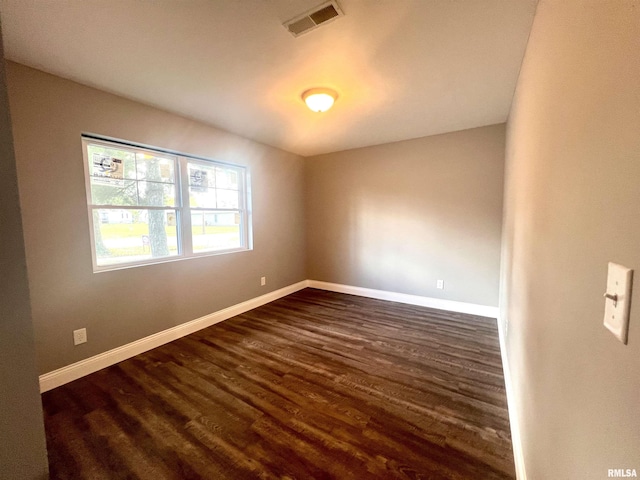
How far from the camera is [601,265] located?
0.53 m

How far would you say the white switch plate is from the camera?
0.43 meters

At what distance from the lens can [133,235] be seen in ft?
8.22

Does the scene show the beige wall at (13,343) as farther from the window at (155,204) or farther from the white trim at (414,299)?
the white trim at (414,299)

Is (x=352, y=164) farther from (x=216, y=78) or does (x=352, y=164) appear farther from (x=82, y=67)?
(x=82, y=67)

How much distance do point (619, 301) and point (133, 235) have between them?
10.4 feet

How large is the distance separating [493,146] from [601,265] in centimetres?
320

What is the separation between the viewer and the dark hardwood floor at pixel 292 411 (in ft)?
4.45

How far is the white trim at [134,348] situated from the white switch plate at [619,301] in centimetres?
314

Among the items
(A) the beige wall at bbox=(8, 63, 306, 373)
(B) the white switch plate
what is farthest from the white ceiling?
(B) the white switch plate

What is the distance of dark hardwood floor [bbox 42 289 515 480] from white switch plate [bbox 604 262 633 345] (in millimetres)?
1336

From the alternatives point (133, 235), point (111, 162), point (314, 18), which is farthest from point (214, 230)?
point (314, 18)

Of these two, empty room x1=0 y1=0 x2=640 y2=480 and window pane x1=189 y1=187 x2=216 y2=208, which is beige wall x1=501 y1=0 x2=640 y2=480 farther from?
window pane x1=189 y1=187 x2=216 y2=208

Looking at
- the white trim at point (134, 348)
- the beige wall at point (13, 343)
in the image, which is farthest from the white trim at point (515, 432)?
the white trim at point (134, 348)

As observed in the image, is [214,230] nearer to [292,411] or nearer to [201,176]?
[201,176]
